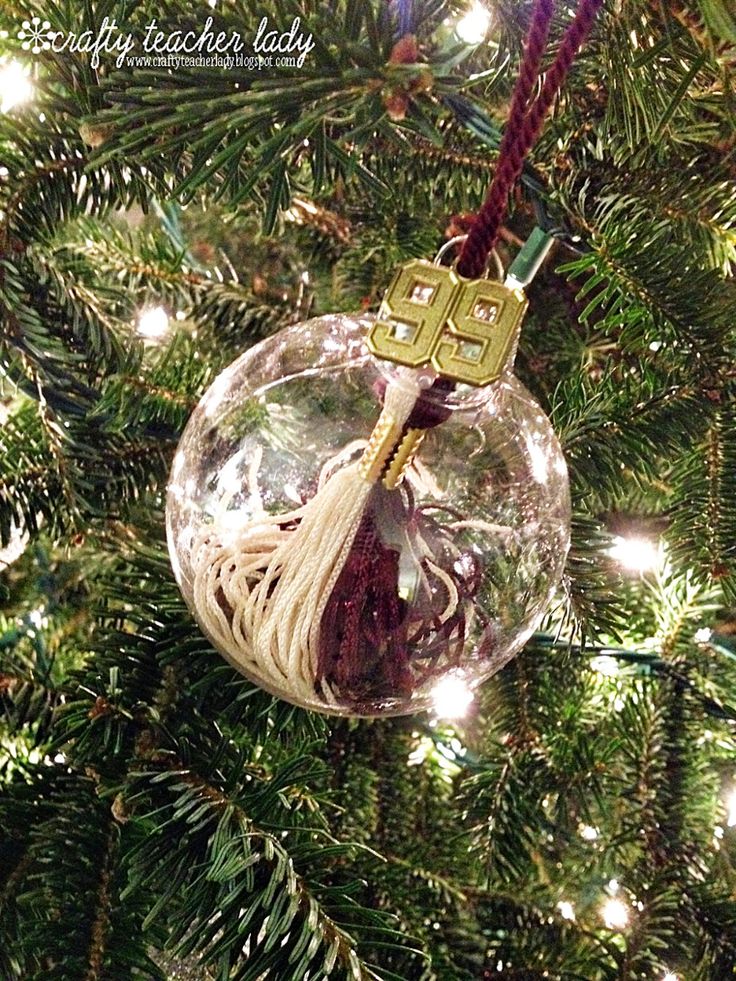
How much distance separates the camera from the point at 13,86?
0.43m

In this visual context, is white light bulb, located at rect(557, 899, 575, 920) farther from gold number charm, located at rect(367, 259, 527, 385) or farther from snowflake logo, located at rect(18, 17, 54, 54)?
snowflake logo, located at rect(18, 17, 54, 54)

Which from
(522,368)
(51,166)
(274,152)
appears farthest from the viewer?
(522,368)

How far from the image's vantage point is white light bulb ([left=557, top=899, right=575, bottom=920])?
0.61 metres

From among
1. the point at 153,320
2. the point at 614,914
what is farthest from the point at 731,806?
the point at 153,320

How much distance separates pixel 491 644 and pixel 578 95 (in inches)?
13.1

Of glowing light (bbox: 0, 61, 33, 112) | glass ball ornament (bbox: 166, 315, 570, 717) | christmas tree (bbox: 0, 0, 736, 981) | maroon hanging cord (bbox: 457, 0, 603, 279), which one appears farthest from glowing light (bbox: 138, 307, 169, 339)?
maroon hanging cord (bbox: 457, 0, 603, 279)

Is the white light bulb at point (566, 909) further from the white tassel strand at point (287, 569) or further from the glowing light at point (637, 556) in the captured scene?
the white tassel strand at point (287, 569)

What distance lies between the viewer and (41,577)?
2.27ft

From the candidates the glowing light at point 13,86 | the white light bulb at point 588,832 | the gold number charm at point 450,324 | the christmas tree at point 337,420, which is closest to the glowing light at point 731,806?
the christmas tree at point 337,420

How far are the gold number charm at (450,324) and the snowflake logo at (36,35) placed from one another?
219 millimetres

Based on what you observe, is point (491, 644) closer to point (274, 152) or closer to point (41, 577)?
point (274, 152)

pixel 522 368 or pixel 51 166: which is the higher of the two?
pixel 522 368

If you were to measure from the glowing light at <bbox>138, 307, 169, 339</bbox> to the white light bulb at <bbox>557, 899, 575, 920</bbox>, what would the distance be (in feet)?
1.83

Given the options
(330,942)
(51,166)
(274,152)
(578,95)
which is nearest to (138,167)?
(51,166)
